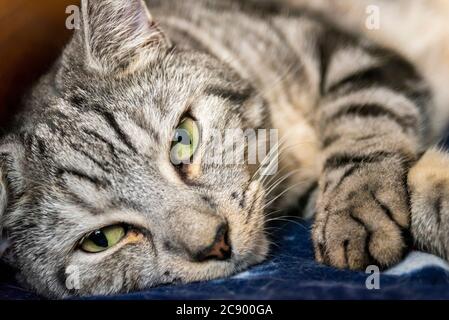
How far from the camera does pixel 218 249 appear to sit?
1.01 metres

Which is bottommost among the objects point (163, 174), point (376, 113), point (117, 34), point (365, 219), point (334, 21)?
point (365, 219)

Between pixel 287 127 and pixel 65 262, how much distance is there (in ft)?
2.15

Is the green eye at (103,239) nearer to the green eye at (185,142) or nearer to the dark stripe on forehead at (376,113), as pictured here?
the green eye at (185,142)

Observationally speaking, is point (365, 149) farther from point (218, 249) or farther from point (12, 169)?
point (12, 169)

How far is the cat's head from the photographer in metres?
1.04

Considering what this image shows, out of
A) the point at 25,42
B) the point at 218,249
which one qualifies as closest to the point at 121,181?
the point at 218,249

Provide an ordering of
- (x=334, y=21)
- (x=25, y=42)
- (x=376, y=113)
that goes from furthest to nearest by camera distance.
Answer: (x=334, y=21), (x=25, y=42), (x=376, y=113)

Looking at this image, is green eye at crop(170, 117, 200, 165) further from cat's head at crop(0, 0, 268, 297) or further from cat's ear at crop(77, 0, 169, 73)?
cat's ear at crop(77, 0, 169, 73)

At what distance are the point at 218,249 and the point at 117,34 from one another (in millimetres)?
548

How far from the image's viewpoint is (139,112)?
112 cm

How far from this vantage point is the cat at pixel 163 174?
40.6 inches

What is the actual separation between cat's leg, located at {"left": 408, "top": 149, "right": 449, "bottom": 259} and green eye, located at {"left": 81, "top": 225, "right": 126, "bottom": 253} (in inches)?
22.7

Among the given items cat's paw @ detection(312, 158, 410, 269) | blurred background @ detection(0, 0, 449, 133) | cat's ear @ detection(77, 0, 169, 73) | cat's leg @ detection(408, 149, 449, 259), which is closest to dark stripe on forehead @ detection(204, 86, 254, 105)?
cat's ear @ detection(77, 0, 169, 73)
